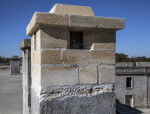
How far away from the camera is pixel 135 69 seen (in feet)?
65.3

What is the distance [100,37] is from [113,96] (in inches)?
27.8

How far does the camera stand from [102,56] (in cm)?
203

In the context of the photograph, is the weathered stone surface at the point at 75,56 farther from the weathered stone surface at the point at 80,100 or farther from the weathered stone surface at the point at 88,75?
the weathered stone surface at the point at 80,100

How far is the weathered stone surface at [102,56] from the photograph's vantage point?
200cm

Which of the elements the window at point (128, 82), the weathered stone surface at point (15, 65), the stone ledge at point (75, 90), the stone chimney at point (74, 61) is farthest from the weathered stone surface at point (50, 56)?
the window at point (128, 82)

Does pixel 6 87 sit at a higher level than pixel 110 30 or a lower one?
lower

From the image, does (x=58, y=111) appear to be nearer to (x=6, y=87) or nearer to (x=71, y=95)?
(x=71, y=95)

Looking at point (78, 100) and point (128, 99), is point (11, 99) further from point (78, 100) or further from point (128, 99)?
point (128, 99)

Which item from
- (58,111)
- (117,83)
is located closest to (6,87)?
(58,111)

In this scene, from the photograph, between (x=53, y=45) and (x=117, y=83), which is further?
(x=117, y=83)

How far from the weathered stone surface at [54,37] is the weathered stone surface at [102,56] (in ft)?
1.16

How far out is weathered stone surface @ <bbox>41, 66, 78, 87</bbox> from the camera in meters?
1.83

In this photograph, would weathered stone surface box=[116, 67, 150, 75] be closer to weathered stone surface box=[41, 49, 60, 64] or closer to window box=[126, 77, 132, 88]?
window box=[126, 77, 132, 88]

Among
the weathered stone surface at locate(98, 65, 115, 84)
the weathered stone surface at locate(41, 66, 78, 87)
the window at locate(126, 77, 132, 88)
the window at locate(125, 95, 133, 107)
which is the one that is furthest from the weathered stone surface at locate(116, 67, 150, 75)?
the weathered stone surface at locate(41, 66, 78, 87)
